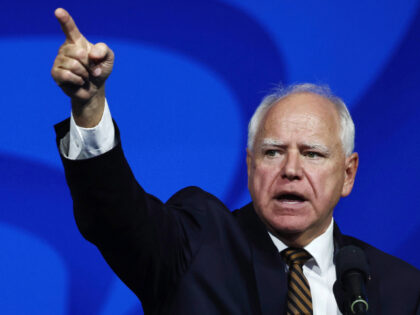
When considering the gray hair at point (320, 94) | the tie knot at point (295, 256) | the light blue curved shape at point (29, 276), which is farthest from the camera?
the light blue curved shape at point (29, 276)

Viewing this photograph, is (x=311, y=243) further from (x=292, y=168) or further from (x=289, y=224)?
(x=292, y=168)

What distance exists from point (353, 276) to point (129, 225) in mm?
440

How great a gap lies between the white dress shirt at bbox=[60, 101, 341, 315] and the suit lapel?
0.22 feet

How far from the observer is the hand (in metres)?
1.07

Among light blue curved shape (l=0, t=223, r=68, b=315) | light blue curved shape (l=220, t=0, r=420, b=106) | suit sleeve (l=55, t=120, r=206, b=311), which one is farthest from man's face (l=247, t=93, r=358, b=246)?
light blue curved shape (l=0, t=223, r=68, b=315)

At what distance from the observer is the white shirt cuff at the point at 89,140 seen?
1.18 meters

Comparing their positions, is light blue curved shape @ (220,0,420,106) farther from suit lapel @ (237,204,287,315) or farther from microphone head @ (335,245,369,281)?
microphone head @ (335,245,369,281)

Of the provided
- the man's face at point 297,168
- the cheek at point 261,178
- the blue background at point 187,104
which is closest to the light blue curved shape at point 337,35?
the blue background at point 187,104

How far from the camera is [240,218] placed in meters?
1.64

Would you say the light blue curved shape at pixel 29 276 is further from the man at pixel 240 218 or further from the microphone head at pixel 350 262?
the microphone head at pixel 350 262

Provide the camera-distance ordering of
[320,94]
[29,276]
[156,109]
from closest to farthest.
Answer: [320,94] → [29,276] → [156,109]

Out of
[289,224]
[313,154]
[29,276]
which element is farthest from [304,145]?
[29,276]

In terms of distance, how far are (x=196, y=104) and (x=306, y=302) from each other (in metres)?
1.02

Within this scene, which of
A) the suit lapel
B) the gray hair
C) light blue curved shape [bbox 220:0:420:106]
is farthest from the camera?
light blue curved shape [bbox 220:0:420:106]
